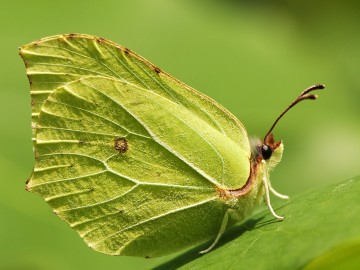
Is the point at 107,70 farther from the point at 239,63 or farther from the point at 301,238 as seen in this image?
the point at 239,63

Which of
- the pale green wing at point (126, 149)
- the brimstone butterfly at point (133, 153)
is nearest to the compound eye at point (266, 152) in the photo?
the brimstone butterfly at point (133, 153)

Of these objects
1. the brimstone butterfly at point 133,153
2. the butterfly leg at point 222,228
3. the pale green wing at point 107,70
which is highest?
the pale green wing at point 107,70

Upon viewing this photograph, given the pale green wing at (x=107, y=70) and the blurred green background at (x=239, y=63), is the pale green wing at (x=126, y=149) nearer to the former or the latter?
the pale green wing at (x=107, y=70)

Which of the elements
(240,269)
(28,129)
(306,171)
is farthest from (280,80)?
(240,269)

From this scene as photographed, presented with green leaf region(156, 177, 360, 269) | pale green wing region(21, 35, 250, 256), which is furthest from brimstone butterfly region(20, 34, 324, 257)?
green leaf region(156, 177, 360, 269)

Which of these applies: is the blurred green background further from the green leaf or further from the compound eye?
the green leaf

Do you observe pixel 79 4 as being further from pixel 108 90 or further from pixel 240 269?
pixel 240 269

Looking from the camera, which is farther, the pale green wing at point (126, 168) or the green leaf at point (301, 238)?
the pale green wing at point (126, 168)
